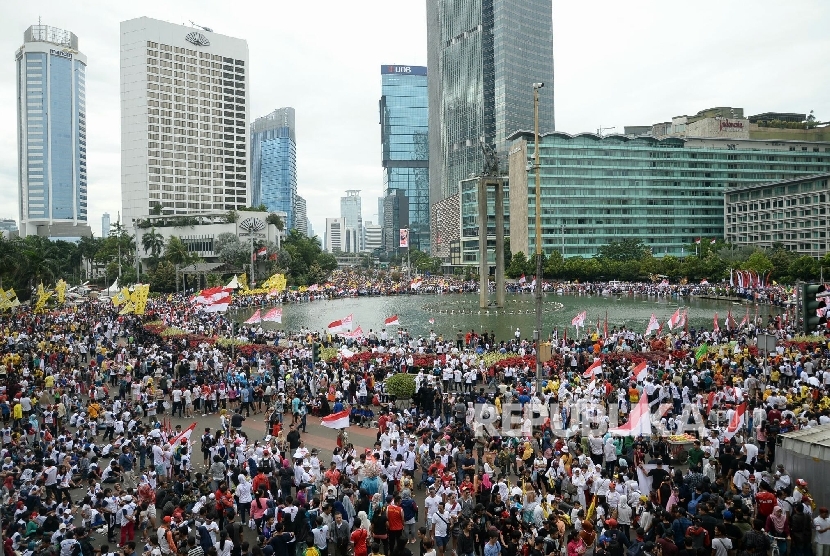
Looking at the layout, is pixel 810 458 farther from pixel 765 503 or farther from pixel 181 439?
pixel 181 439

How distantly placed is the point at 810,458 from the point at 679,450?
445 cm

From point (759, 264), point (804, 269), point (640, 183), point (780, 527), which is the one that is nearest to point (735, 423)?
point (780, 527)

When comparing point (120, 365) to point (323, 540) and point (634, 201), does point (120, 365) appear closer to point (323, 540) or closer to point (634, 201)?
point (323, 540)

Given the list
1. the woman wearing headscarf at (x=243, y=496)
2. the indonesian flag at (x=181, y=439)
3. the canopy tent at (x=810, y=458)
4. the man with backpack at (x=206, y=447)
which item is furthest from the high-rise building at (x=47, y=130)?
the canopy tent at (x=810, y=458)

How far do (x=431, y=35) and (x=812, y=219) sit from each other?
13531 cm

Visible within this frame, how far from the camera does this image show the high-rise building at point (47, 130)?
181750 millimetres

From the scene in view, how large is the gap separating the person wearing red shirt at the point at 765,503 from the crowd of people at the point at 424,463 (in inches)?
1.9

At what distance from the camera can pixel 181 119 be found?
131375 millimetres

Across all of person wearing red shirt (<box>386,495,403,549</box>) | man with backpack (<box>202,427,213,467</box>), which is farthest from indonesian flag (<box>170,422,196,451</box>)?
person wearing red shirt (<box>386,495,403,549</box>)

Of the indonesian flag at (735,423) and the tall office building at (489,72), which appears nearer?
the indonesian flag at (735,423)

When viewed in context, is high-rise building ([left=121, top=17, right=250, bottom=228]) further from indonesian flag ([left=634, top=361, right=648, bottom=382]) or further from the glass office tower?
indonesian flag ([left=634, top=361, right=648, bottom=382])

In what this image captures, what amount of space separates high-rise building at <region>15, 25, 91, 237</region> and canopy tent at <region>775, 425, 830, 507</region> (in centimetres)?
19891

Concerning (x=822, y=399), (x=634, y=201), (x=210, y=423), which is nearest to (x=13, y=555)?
(x=210, y=423)

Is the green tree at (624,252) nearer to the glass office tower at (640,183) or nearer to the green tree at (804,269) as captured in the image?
the glass office tower at (640,183)
